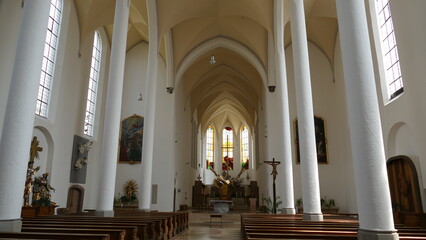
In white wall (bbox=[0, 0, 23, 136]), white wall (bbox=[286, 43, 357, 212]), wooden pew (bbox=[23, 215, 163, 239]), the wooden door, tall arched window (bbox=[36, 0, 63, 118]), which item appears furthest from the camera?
white wall (bbox=[286, 43, 357, 212])

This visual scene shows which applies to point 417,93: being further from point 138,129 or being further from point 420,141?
point 138,129

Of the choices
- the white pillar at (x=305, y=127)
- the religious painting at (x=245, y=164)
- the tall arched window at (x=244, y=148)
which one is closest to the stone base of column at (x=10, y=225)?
the white pillar at (x=305, y=127)

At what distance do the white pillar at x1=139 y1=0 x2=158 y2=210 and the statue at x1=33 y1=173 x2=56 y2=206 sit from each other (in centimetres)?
304

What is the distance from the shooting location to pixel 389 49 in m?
11.0

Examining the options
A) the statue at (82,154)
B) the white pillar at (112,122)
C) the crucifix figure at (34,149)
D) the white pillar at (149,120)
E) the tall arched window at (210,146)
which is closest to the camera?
the white pillar at (112,122)

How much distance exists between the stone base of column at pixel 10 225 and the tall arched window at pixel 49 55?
26.2ft

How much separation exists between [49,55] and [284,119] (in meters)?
9.09

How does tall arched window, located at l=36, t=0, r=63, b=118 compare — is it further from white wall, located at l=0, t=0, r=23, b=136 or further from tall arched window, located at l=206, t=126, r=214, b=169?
tall arched window, located at l=206, t=126, r=214, b=169

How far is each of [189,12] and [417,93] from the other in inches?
386

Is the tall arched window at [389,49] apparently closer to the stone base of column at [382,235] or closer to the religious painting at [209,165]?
the stone base of column at [382,235]

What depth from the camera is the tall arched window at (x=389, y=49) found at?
10.6 m

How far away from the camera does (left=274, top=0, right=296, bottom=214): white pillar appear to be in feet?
35.2

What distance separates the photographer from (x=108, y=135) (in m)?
8.71

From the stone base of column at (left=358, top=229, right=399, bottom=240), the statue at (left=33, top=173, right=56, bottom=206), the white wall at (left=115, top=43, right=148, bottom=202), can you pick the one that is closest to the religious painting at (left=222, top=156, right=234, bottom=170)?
the white wall at (left=115, top=43, right=148, bottom=202)
